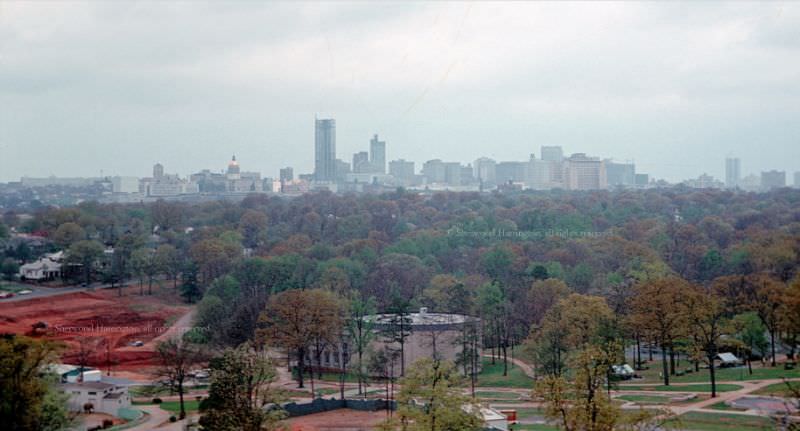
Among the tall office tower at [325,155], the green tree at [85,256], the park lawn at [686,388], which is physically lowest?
the park lawn at [686,388]

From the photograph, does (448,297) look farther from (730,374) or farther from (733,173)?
(733,173)

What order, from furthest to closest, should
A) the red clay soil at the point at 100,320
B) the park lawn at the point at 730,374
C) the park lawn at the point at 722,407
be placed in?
the red clay soil at the point at 100,320 < the park lawn at the point at 730,374 < the park lawn at the point at 722,407

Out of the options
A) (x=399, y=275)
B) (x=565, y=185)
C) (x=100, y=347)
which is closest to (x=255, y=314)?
(x=100, y=347)

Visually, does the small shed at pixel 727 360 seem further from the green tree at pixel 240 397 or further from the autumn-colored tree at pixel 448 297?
the green tree at pixel 240 397

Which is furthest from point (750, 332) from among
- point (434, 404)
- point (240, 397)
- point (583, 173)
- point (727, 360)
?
point (583, 173)

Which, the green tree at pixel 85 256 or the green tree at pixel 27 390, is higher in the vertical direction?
the green tree at pixel 85 256

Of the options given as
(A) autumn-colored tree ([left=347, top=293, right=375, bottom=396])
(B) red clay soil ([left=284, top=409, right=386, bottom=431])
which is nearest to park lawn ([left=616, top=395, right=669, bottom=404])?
(B) red clay soil ([left=284, top=409, right=386, bottom=431])

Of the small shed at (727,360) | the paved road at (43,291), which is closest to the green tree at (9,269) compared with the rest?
the paved road at (43,291)
